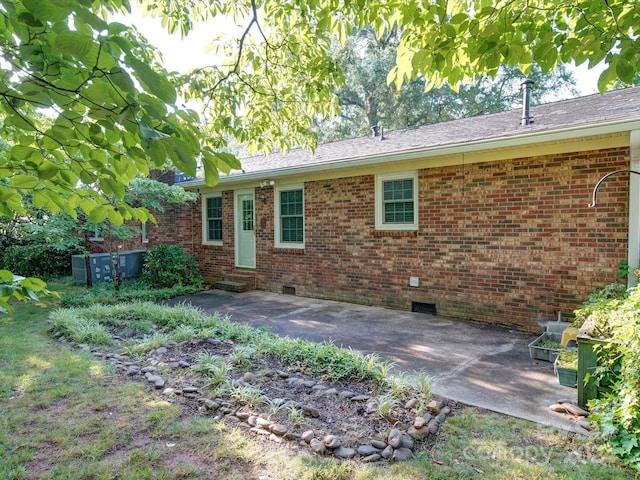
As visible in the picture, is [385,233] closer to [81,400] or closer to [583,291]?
[583,291]

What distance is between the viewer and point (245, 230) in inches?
420

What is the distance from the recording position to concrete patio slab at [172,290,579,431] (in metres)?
3.70

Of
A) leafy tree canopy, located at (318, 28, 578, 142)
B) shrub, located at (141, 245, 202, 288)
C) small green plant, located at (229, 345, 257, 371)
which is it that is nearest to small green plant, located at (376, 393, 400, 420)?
small green plant, located at (229, 345, 257, 371)

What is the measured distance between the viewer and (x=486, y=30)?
85.4 inches

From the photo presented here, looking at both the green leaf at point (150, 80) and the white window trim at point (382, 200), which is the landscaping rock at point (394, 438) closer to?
the green leaf at point (150, 80)

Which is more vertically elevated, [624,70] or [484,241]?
[624,70]

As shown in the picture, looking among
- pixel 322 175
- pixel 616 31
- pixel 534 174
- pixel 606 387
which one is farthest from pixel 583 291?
pixel 322 175

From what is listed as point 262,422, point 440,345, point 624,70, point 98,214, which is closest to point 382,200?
point 440,345

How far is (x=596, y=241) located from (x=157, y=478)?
6007mm

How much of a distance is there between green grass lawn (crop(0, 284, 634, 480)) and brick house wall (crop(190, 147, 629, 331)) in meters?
3.52

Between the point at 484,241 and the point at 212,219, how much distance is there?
758cm

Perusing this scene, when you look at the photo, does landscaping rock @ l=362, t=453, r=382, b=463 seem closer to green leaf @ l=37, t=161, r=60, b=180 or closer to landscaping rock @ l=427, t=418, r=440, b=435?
landscaping rock @ l=427, t=418, r=440, b=435

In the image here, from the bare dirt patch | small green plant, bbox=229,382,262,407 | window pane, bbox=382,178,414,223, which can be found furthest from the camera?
window pane, bbox=382,178,414,223

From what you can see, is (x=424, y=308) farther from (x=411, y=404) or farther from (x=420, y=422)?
(x=420, y=422)
